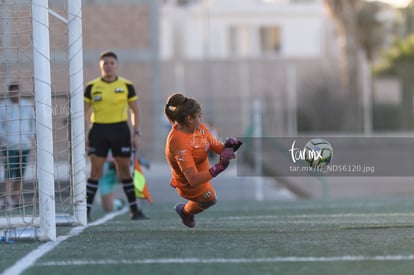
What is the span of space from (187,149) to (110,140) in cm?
253

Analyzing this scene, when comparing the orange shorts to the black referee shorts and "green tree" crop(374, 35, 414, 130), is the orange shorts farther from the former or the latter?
"green tree" crop(374, 35, 414, 130)

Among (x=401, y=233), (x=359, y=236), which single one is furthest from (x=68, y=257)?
(x=401, y=233)

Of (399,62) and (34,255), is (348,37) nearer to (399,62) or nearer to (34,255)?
(399,62)

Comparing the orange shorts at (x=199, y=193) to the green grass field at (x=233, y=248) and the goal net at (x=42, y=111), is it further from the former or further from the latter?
the goal net at (x=42, y=111)

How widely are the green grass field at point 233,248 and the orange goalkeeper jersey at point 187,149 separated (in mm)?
573

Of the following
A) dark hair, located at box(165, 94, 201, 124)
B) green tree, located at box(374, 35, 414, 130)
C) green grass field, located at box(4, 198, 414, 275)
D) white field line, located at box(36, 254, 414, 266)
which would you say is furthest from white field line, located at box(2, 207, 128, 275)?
green tree, located at box(374, 35, 414, 130)

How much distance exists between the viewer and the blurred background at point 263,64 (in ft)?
102

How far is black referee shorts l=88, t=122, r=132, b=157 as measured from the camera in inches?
409

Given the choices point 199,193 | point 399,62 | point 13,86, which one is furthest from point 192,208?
point 399,62

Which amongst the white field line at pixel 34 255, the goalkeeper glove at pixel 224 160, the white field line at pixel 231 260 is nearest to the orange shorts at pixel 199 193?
the goalkeeper glove at pixel 224 160

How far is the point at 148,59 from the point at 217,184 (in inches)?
349

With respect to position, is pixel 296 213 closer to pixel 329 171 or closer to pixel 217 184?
pixel 329 171

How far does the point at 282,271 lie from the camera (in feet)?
19.2

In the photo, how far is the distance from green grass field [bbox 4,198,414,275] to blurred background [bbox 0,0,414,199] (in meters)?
12.4
